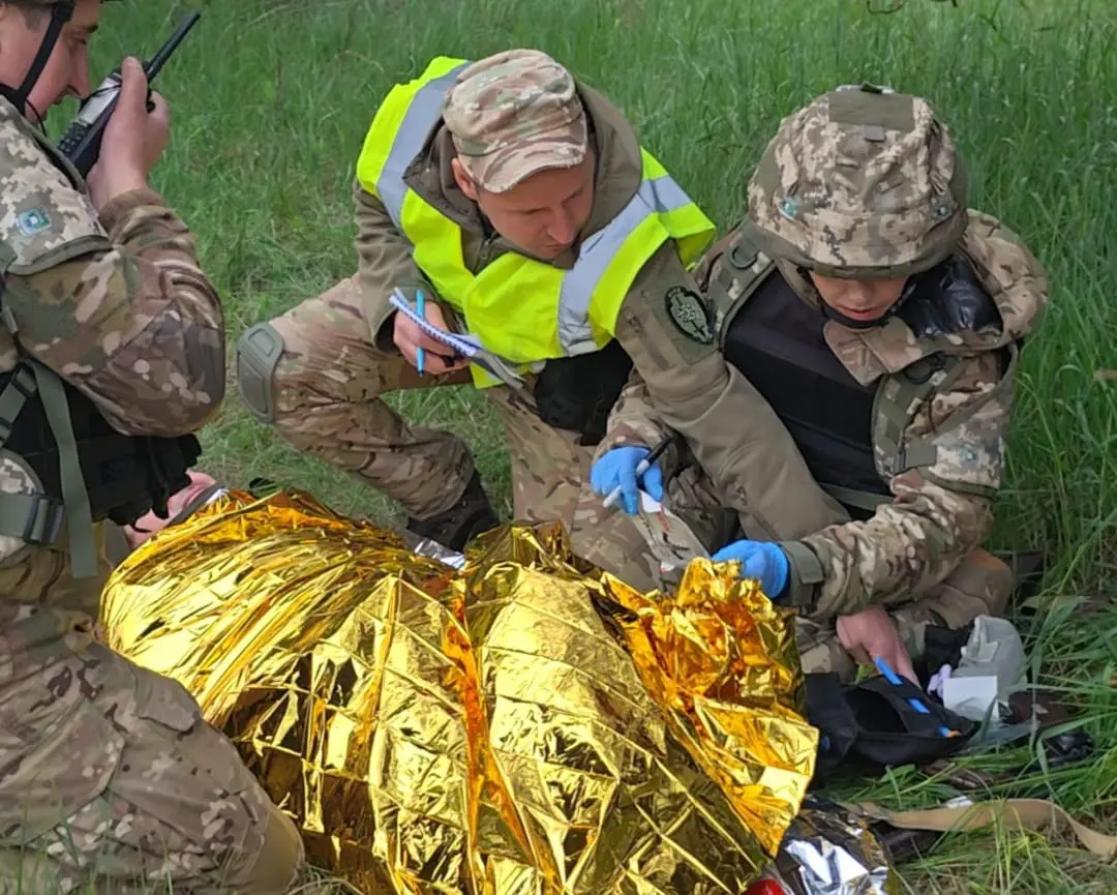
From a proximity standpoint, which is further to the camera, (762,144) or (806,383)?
(762,144)

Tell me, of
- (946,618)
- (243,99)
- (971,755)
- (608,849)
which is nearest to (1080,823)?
(971,755)

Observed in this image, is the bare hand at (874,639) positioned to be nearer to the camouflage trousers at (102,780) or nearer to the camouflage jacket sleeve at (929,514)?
the camouflage jacket sleeve at (929,514)

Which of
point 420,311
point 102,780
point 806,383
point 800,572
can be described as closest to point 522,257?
point 420,311

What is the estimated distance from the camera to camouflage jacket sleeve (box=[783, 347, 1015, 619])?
105 inches

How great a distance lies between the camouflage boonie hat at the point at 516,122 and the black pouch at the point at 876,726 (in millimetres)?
1088

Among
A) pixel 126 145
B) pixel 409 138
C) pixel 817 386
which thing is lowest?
pixel 817 386

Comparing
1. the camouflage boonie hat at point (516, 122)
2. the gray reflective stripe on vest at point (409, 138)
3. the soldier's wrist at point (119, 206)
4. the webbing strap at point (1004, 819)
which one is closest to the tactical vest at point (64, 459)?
the soldier's wrist at point (119, 206)

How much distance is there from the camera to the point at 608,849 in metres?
2.13

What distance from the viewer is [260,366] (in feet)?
11.0

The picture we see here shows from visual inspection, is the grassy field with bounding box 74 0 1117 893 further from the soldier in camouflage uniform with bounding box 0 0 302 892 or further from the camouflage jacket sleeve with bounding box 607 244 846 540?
the soldier in camouflage uniform with bounding box 0 0 302 892

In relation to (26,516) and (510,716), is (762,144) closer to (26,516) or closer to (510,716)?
(510,716)

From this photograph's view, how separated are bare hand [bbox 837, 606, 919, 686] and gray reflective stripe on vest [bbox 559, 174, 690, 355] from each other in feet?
2.45

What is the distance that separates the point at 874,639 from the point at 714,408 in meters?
0.54

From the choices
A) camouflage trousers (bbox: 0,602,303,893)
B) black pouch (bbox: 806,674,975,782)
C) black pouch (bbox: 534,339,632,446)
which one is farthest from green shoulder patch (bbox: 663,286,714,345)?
camouflage trousers (bbox: 0,602,303,893)
